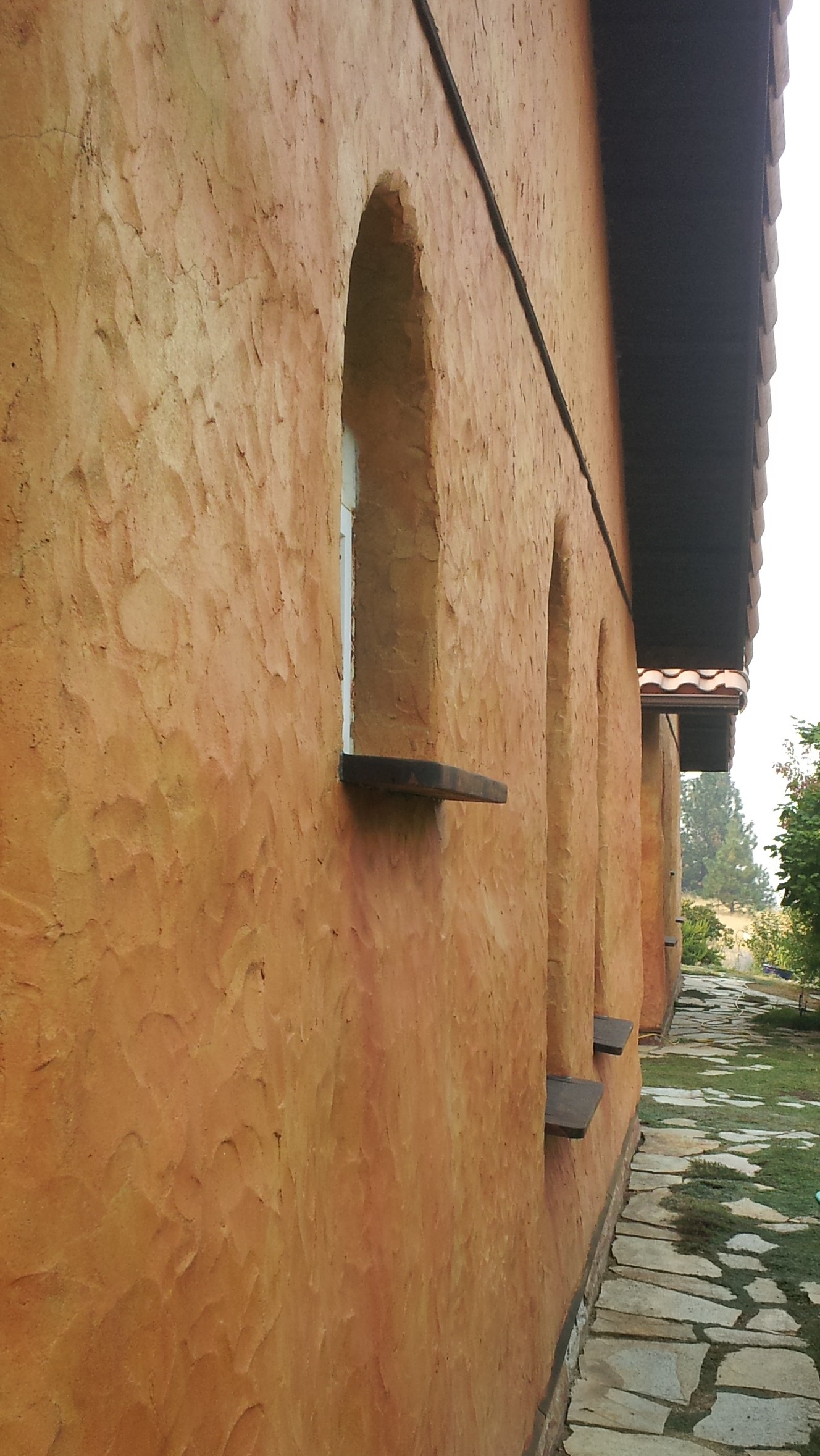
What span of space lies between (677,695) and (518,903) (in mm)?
6517

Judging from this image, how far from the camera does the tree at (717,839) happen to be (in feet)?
233

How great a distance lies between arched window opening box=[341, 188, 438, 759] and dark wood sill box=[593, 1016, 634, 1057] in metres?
3.49

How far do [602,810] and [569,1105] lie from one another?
94.0 inches

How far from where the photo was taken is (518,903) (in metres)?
3.36

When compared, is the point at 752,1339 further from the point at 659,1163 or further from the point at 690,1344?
the point at 659,1163

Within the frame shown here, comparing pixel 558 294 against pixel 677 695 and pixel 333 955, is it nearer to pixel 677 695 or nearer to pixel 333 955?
pixel 333 955

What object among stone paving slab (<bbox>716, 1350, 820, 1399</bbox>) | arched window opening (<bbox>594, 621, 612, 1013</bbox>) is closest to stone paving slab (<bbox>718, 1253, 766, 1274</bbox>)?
stone paving slab (<bbox>716, 1350, 820, 1399</bbox>)

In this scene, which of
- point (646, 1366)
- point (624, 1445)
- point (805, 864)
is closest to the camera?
point (624, 1445)

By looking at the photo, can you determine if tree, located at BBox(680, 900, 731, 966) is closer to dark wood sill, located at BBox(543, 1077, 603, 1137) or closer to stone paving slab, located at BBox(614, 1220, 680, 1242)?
stone paving slab, located at BBox(614, 1220, 680, 1242)

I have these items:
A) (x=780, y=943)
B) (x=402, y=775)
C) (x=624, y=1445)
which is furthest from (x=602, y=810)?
(x=780, y=943)

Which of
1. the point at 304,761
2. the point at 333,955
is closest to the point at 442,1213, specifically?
the point at 333,955

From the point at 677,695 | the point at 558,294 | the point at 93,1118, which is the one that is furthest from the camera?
the point at 677,695

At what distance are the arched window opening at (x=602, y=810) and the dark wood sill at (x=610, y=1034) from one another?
16 centimetres

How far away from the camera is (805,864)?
1462 cm
